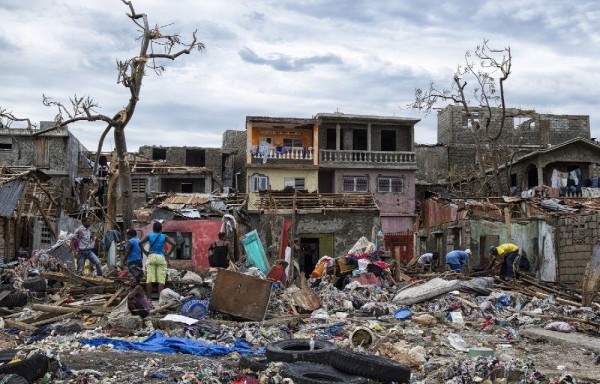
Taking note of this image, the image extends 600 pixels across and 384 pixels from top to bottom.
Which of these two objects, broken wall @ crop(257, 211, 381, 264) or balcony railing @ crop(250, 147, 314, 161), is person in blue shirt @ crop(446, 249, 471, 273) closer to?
broken wall @ crop(257, 211, 381, 264)

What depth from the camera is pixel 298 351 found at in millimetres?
7605

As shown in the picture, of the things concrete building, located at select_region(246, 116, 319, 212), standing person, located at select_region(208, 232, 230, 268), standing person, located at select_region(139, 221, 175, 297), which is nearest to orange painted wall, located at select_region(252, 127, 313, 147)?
concrete building, located at select_region(246, 116, 319, 212)

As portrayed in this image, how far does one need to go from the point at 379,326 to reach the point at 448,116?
34974 mm

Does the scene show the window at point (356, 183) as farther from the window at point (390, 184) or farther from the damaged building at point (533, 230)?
the damaged building at point (533, 230)

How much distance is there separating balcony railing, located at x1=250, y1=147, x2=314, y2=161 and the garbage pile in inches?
742

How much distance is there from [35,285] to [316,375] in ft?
27.8

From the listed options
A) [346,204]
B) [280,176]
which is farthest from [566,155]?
A: [280,176]

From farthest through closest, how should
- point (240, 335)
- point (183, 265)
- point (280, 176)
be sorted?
point (280, 176)
point (183, 265)
point (240, 335)

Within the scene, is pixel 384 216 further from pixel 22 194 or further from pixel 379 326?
pixel 379 326

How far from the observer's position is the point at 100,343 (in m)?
8.70

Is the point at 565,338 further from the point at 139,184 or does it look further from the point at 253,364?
the point at 139,184

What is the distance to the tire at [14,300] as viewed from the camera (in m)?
12.1

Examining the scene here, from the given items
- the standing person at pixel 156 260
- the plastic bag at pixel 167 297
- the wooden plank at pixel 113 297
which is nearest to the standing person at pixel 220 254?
the standing person at pixel 156 260

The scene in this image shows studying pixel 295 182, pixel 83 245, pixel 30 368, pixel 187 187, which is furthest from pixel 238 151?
pixel 30 368
